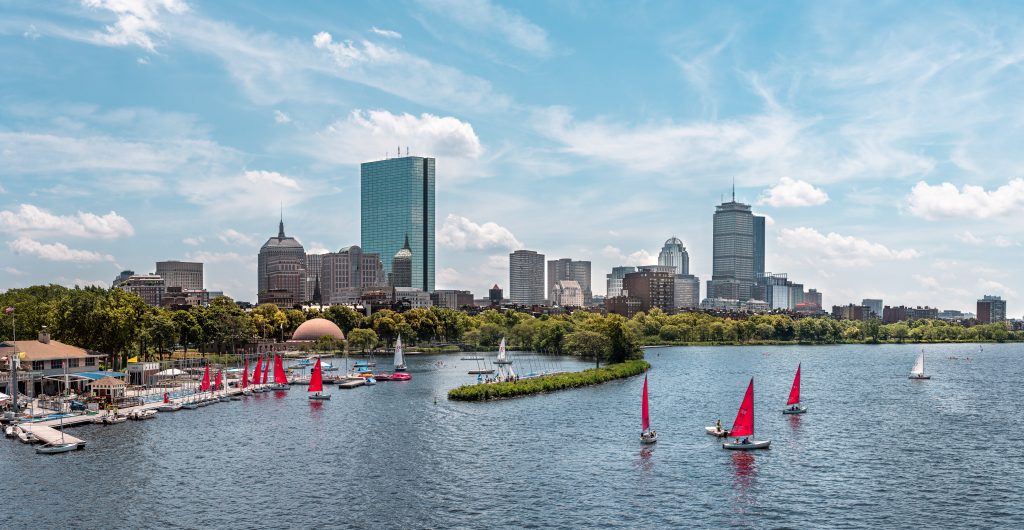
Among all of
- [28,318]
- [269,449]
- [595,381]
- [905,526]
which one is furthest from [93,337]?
[905,526]

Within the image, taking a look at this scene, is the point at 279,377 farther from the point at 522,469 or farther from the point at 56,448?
the point at 522,469

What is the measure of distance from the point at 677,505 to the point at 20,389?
99340 millimetres

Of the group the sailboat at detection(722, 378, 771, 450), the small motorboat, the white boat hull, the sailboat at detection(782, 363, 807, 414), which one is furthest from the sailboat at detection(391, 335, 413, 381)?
the white boat hull

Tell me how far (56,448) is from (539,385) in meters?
73.8

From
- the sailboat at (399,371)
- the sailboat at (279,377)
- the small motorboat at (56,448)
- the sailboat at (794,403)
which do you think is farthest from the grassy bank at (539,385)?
the small motorboat at (56,448)

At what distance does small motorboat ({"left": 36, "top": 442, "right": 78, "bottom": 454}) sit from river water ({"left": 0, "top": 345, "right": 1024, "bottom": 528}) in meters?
0.86

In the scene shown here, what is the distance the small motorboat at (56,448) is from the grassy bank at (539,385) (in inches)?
2194

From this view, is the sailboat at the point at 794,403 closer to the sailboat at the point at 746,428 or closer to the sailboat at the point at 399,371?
the sailboat at the point at 746,428

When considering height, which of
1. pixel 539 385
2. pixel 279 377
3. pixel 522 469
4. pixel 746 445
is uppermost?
pixel 539 385

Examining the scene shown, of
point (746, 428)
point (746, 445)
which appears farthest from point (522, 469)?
point (746, 428)

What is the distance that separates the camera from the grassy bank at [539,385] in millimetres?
128625

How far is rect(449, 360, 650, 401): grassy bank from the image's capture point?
5064 inches

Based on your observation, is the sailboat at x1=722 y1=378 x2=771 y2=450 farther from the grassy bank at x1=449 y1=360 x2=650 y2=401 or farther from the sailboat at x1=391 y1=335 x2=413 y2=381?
the sailboat at x1=391 y1=335 x2=413 y2=381

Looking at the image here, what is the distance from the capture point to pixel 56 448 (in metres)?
84.0
